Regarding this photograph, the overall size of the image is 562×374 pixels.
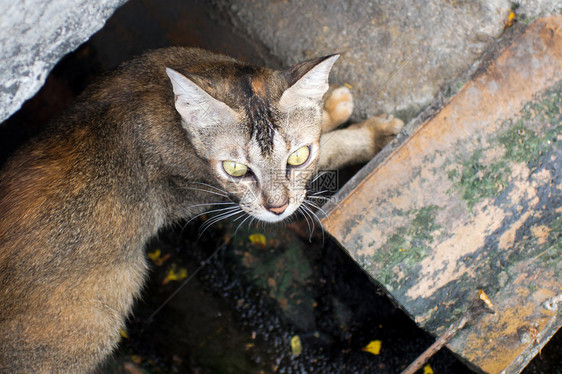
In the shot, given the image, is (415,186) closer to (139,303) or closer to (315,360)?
(315,360)

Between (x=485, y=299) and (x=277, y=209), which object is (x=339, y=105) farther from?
(x=485, y=299)

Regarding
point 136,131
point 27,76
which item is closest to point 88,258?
point 136,131

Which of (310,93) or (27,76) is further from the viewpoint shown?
(310,93)

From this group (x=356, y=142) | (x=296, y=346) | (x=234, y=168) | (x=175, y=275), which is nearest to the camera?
(x=234, y=168)

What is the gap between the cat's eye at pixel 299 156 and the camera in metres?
2.42

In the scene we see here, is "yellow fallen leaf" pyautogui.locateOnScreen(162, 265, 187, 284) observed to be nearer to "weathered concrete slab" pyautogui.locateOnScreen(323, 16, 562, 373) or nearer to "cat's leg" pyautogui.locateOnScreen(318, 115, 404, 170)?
"cat's leg" pyautogui.locateOnScreen(318, 115, 404, 170)

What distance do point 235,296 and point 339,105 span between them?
1.53 metres

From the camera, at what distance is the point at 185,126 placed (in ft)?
7.88

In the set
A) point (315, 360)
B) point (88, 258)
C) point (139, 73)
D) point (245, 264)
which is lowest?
point (315, 360)

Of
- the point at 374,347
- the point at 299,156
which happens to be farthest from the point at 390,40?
the point at 374,347

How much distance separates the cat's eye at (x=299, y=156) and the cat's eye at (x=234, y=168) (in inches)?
8.8

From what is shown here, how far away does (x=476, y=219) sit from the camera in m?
2.46

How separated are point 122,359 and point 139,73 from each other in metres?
1.87

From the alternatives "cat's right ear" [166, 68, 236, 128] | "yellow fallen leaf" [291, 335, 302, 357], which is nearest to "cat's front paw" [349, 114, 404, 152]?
"cat's right ear" [166, 68, 236, 128]
